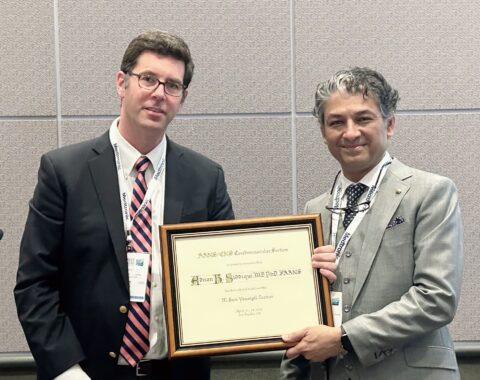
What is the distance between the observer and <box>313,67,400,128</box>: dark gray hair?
6.26ft

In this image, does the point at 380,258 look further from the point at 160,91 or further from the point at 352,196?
the point at 160,91

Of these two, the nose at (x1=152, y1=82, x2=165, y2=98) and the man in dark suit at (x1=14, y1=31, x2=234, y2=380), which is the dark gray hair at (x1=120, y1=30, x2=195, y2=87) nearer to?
the man in dark suit at (x1=14, y1=31, x2=234, y2=380)

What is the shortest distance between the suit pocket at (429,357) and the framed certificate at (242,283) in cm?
24

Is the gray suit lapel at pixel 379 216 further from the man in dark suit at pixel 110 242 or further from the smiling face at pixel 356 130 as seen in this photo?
the man in dark suit at pixel 110 242

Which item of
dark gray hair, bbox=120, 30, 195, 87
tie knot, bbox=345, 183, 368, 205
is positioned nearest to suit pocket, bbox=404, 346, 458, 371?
tie knot, bbox=345, 183, 368, 205

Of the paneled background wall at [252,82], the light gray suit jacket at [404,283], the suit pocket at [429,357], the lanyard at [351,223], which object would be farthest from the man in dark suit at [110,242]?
the paneled background wall at [252,82]

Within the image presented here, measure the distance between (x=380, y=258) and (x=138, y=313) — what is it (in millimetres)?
744

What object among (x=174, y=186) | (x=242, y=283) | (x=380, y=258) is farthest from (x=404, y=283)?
(x=174, y=186)

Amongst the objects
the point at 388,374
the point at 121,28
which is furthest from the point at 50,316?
the point at 121,28

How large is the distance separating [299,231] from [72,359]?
778mm

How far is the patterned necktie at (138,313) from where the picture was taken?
6.06 feet

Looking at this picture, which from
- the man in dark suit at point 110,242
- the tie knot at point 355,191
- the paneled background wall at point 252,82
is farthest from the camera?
the paneled background wall at point 252,82

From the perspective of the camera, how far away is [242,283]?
188 cm

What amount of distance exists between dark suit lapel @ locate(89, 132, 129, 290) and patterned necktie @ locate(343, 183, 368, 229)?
0.70 metres
